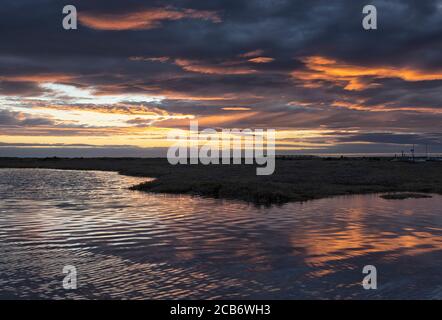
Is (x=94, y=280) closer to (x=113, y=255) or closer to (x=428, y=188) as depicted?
(x=113, y=255)

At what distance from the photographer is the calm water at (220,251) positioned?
45.1ft

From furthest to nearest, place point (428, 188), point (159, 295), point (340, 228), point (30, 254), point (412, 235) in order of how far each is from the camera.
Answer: point (428, 188) → point (340, 228) → point (412, 235) → point (30, 254) → point (159, 295)

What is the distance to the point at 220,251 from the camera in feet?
61.3

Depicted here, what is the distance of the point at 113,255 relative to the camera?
17.8 meters

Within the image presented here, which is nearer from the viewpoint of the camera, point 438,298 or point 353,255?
point 438,298

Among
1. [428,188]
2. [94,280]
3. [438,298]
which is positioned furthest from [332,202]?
[94,280]

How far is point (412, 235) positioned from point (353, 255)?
6193 millimetres

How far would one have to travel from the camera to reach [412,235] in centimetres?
2234

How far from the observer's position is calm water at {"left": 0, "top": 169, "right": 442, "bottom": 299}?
13.7 meters

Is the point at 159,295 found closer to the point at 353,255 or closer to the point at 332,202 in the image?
the point at 353,255
